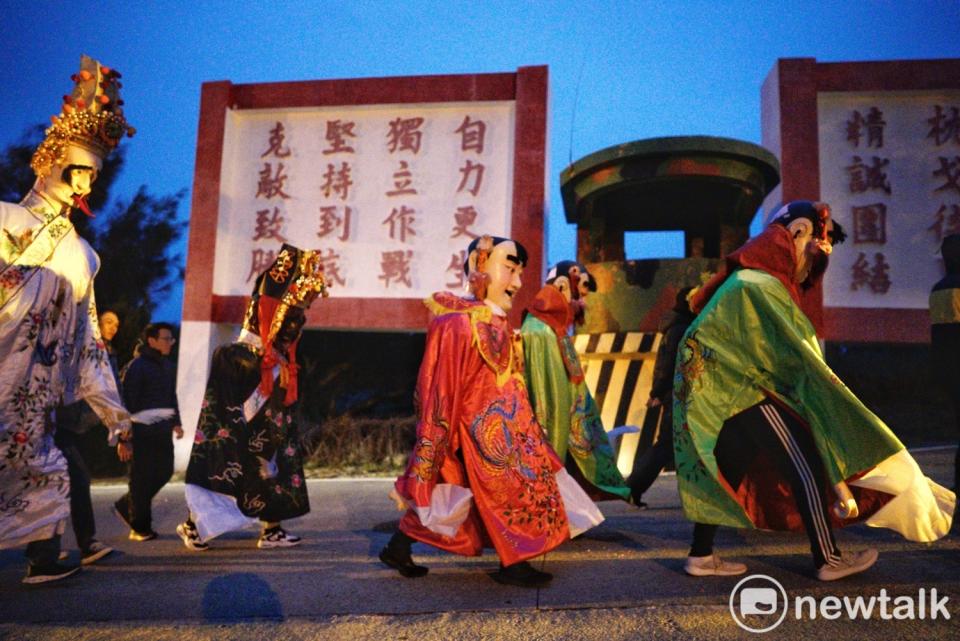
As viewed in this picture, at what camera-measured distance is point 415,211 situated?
30.7 feet

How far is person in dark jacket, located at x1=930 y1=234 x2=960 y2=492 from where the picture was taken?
4.16 meters

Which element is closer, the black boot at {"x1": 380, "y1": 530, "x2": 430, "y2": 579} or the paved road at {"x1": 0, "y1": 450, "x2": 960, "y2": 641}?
the paved road at {"x1": 0, "y1": 450, "x2": 960, "y2": 641}

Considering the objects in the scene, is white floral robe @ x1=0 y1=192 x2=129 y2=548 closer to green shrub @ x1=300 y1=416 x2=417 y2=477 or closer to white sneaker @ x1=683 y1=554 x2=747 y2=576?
white sneaker @ x1=683 y1=554 x2=747 y2=576

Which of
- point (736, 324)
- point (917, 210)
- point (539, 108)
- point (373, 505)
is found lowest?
point (373, 505)

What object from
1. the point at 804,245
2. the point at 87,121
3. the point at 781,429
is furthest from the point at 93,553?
the point at 804,245

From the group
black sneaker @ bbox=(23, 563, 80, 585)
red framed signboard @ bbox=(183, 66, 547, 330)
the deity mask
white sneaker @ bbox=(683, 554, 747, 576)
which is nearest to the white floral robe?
black sneaker @ bbox=(23, 563, 80, 585)

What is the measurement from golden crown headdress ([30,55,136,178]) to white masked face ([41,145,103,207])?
0.10ft

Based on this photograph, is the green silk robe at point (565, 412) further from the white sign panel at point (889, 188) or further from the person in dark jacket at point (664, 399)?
the white sign panel at point (889, 188)

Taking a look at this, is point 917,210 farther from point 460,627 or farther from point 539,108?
point 460,627

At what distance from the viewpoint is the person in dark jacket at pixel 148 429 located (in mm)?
4422

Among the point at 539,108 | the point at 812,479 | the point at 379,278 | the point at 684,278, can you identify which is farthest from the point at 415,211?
the point at 812,479

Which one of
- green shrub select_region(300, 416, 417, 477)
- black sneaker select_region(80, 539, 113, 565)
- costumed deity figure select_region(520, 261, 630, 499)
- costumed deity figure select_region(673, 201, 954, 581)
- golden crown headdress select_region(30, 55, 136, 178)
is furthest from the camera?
green shrub select_region(300, 416, 417, 477)

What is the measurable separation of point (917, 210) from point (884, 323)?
1.63 m

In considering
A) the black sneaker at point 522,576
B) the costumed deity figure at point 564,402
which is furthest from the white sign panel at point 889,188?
the black sneaker at point 522,576
